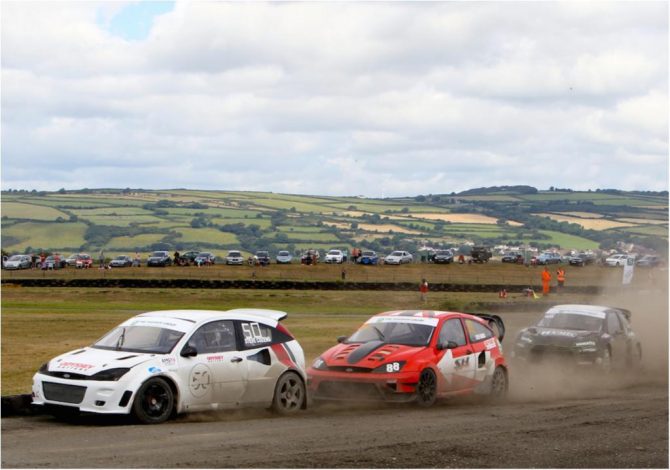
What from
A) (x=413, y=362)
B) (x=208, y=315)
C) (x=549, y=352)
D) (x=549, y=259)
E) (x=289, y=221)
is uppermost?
(x=289, y=221)

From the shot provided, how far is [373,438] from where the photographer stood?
11.6 m

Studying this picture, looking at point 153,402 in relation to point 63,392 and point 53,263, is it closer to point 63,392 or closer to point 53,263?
point 63,392

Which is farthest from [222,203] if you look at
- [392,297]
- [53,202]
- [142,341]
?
[142,341]

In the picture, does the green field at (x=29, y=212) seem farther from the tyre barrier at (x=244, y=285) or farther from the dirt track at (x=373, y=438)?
the dirt track at (x=373, y=438)

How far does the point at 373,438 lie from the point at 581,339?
9.66 meters

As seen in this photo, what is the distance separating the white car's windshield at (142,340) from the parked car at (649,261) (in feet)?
214

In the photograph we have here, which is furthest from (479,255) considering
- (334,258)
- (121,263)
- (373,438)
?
(373,438)

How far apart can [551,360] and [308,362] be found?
510 centimetres

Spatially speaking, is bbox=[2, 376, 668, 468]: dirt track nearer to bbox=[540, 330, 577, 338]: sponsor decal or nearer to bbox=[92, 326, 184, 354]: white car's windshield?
bbox=[92, 326, 184, 354]: white car's windshield

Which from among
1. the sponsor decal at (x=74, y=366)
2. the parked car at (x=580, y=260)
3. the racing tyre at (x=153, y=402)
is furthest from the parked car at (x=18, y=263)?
the racing tyre at (x=153, y=402)

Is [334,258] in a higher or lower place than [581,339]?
lower

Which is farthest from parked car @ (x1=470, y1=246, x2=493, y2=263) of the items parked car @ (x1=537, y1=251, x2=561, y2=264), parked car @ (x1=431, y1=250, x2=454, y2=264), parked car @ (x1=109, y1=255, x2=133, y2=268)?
parked car @ (x1=109, y1=255, x2=133, y2=268)

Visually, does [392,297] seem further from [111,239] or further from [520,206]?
[520,206]

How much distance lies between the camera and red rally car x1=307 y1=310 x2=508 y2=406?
14.8 m
